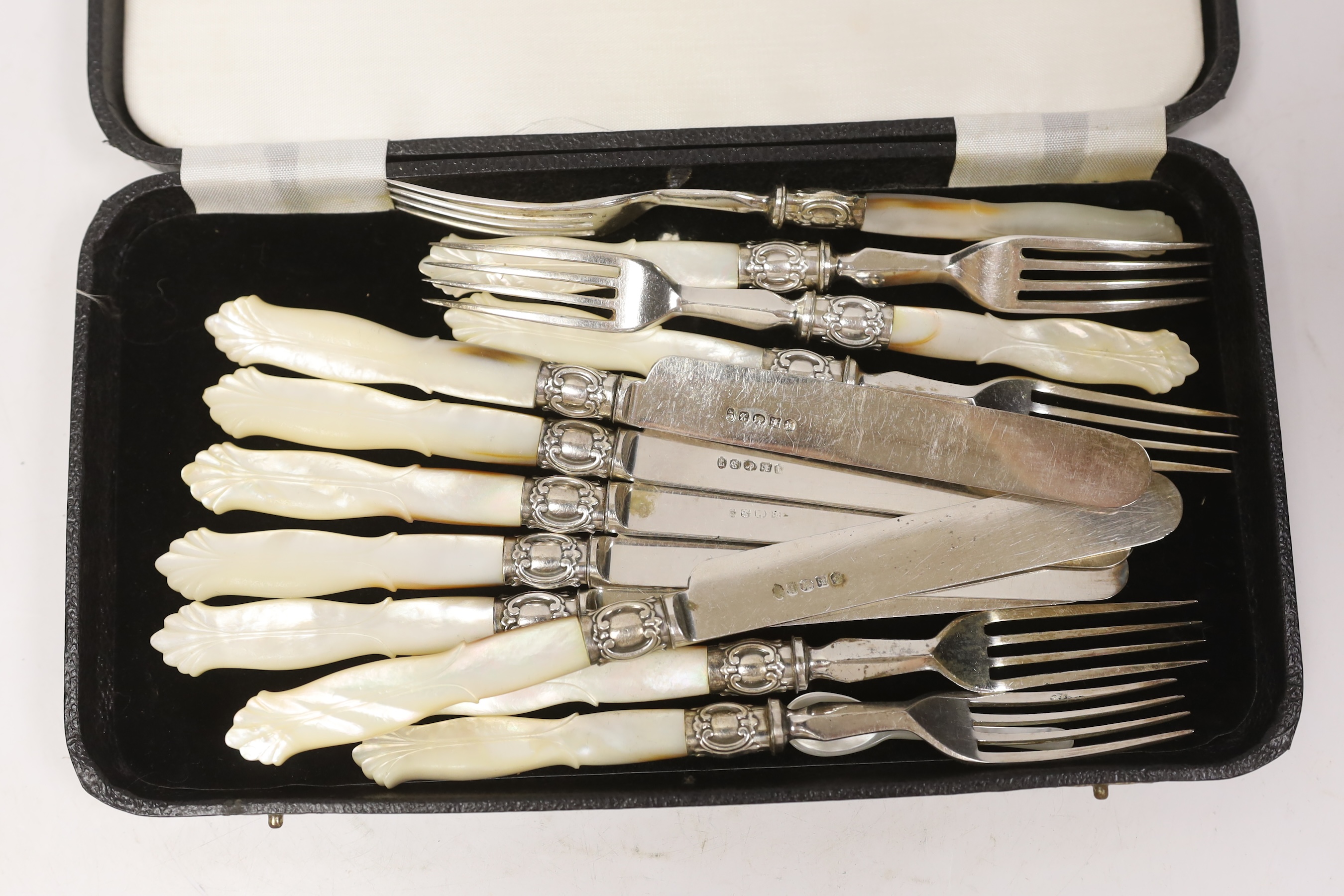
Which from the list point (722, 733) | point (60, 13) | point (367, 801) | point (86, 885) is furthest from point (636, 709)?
point (60, 13)

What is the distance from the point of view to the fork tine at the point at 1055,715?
0.89 metres

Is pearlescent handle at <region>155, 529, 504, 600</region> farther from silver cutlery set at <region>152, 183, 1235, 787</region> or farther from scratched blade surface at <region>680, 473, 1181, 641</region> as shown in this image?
scratched blade surface at <region>680, 473, 1181, 641</region>

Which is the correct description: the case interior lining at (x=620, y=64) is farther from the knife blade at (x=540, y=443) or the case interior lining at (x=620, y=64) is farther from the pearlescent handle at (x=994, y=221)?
the knife blade at (x=540, y=443)

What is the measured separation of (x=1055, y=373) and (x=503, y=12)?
Answer: 665 millimetres

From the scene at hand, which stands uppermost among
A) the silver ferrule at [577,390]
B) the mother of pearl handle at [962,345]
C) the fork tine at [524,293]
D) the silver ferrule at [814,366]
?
the fork tine at [524,293]

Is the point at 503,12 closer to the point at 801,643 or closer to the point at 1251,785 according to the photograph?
the point at 801,643

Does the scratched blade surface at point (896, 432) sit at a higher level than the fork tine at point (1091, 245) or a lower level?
lower

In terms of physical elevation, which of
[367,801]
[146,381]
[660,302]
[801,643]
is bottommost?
[367,801]

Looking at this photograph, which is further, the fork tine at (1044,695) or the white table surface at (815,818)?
the white table surface at (815,818)

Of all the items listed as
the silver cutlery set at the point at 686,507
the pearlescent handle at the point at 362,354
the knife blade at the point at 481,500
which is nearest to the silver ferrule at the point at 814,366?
the silver cutlery set at the point at 686,507

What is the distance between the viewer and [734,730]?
883mm

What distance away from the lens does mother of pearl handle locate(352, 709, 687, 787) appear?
892 millimetres

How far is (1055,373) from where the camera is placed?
939 millimetres

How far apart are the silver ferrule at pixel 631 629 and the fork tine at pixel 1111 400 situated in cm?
40
